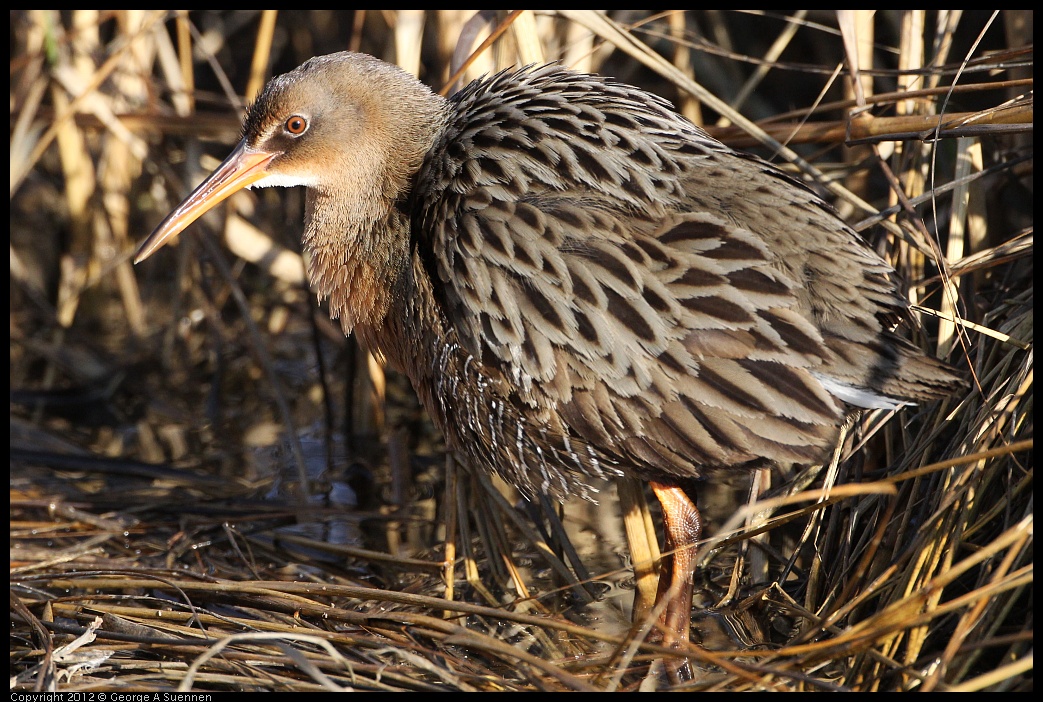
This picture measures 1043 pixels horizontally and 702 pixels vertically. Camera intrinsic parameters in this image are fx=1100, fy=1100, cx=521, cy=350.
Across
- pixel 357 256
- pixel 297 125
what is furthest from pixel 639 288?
pixel 297 125

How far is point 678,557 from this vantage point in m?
3.27

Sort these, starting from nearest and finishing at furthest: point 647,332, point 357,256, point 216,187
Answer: point 647,332, point 357,256, point 216,187

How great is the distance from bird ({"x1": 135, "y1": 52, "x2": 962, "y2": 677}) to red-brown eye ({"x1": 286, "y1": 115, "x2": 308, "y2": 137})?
0.05 feet

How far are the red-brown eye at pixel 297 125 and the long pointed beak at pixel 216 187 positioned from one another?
0.32ft

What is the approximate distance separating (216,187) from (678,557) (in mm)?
1898

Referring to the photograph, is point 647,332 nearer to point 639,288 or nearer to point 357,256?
point 639,288

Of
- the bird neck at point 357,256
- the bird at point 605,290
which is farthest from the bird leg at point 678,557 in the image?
the bird neck at point 357,256

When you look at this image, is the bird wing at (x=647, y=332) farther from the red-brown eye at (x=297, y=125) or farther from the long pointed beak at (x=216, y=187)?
the long pointed beak at (x=216, y=187)

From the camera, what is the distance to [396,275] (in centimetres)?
335

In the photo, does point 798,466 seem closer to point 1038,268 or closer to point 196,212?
point 1038,268

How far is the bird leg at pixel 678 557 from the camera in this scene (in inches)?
124

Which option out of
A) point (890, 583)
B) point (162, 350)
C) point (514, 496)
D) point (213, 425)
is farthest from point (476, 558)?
point (162, 350)

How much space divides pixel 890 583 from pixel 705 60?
3262 mm

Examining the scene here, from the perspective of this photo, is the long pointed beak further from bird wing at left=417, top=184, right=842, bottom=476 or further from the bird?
bird wing at left=417, top=184, right=842, bottom=476
